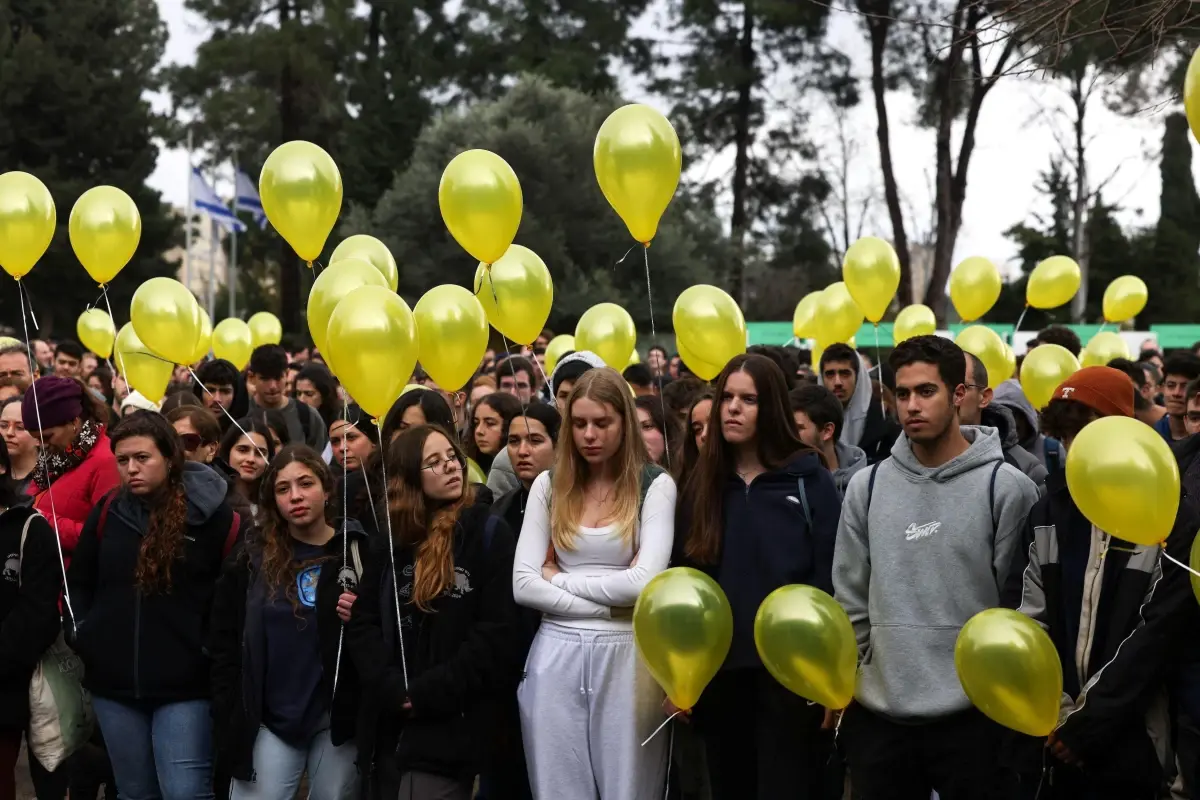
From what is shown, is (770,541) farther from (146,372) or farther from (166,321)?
(146,372)

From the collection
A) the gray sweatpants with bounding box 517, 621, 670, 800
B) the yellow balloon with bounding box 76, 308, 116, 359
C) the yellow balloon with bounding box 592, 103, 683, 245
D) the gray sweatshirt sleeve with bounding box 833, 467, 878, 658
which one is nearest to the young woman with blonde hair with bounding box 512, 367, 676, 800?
the gray sweatpants with bounding box 517, 621, 670, 800

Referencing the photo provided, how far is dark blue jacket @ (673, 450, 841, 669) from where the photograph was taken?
4.38 meters

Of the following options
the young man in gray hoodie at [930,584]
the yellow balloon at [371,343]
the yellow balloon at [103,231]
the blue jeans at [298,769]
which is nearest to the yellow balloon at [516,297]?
the yellow balloon at [371,343]

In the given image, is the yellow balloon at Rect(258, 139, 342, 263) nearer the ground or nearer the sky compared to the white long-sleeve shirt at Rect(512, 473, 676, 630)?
nearer the sky

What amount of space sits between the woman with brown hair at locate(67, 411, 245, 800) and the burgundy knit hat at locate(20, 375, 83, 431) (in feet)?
1.87

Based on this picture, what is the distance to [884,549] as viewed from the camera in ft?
13.6

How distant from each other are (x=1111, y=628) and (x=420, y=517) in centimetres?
217

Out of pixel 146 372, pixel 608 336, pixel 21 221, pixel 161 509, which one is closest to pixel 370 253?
pixel 146 372

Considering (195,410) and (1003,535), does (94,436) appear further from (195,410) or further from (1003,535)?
(1003,535)

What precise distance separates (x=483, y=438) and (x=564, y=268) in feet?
73.4

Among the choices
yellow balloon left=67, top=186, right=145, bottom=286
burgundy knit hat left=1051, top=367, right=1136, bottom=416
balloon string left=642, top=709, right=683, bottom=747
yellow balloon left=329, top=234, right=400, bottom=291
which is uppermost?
yellow balloon left=67, top=186, right=145, bottom=286

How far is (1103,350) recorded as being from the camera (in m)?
9.59

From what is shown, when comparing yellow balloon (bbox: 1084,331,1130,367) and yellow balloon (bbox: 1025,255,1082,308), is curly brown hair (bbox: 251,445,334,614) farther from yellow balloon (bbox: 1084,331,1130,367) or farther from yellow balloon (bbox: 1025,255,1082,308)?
yellow balloon (bbox: 1025,255,1082,308)

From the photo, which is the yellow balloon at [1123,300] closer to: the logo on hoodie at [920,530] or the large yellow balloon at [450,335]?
the large yellow balloon at [450,335]
